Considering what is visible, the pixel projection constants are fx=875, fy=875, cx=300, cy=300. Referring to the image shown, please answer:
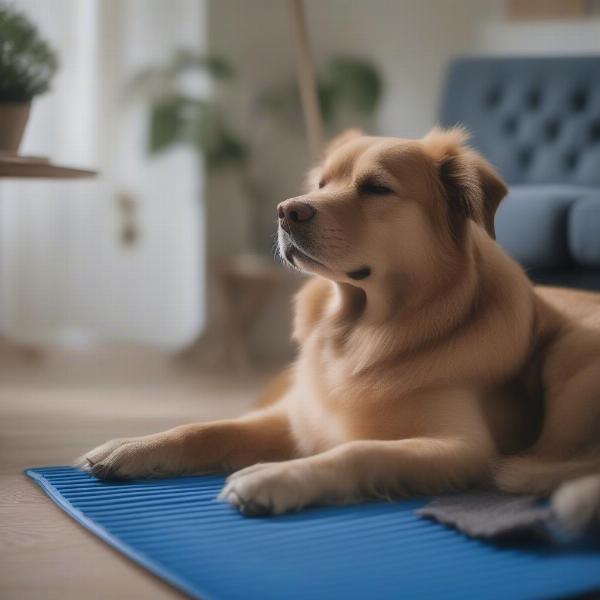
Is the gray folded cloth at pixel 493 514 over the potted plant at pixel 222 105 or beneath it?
beneath

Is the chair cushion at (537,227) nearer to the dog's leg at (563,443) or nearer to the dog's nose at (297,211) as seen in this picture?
the dog's leg at (563,443)

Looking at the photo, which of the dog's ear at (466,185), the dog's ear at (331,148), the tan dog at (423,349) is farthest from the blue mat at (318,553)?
the dog's ear at (331,148)

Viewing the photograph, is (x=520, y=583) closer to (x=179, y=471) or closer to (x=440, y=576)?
(x=440, y=576)

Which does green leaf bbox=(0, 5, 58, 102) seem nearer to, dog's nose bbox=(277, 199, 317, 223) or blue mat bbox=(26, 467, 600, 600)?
dog's nose bbox=(277, 199, 317, 223)

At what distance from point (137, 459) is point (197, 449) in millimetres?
140

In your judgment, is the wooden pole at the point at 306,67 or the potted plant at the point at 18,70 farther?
the wooden pole at the point at 306,67

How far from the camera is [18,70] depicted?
8.39 ft

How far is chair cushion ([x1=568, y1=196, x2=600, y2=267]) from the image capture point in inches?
112

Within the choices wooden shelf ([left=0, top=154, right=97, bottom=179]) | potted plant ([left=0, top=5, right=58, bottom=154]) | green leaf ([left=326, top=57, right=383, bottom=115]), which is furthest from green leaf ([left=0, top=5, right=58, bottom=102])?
green leaf ([left=326, top=57, right=383, bottom=115])

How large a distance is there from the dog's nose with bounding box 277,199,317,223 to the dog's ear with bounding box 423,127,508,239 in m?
0.32

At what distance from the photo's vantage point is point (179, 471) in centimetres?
188

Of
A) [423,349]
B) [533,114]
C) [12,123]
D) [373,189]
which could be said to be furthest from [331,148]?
[533,114]

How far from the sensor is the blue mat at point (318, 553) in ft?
4.11

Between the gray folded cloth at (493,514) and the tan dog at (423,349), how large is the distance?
4 centimetres
